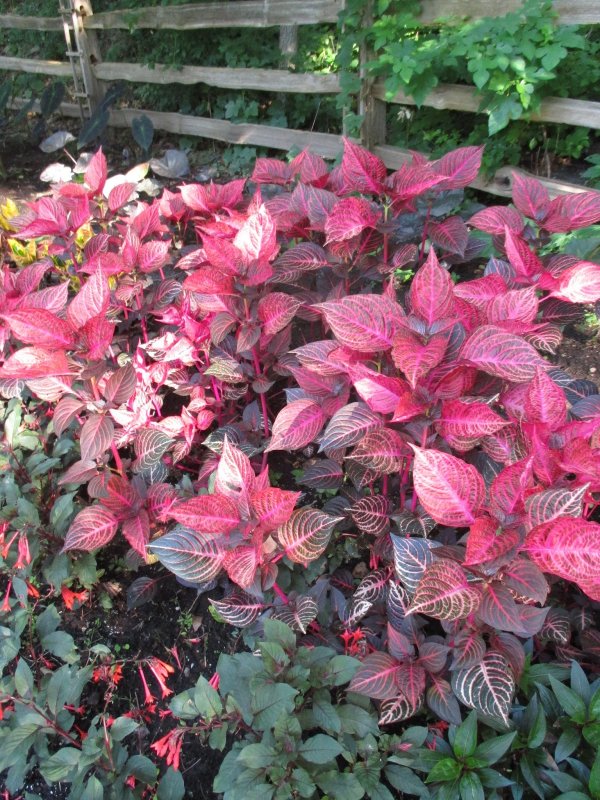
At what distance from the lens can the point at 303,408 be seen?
1.37 metres

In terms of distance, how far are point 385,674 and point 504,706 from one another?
0.25 m

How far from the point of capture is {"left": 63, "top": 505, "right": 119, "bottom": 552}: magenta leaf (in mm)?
1465

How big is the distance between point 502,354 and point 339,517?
1.50ft

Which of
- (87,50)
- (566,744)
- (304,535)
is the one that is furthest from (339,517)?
(87,50)

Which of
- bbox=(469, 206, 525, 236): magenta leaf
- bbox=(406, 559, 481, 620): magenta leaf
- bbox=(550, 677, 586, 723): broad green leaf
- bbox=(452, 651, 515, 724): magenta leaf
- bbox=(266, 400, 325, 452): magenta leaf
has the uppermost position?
bbox=(469, 206, 525, 236): magenta leaf

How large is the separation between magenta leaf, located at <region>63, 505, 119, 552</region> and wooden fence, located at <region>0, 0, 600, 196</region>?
2738 mm

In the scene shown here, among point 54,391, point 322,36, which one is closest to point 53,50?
point 322,36

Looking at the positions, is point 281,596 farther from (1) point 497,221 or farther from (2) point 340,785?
(1) point 497,221

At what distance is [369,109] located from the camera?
12.4 ft

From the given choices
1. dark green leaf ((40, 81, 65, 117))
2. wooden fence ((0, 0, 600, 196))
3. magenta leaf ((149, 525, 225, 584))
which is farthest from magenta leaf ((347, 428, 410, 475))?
dark green leaf ((40, 81, 65, 117))

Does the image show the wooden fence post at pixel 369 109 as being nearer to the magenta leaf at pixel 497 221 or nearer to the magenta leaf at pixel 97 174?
the magenta leaf at pixel 97 174

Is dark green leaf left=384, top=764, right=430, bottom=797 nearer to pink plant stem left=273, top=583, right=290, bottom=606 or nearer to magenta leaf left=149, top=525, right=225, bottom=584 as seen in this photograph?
pink plant stem left=273, top=583, right=290, bottom=606

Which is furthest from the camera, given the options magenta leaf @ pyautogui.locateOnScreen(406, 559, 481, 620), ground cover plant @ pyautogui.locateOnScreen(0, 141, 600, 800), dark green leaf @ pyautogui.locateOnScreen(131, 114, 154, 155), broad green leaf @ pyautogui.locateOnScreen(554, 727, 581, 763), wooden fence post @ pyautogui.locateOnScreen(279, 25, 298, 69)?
dark green leaf @ pyautogui.locateOnScreen(131, 114, 154, 155)

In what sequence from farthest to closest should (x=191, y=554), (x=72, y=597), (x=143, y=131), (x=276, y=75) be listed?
(x=143, y=131), (x=276, y=75), (x=72, y=597), (x=191, y=554)
